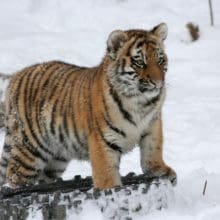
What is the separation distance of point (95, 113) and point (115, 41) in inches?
17.9

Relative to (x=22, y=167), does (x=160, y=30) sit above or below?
above

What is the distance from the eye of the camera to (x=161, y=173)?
15.7ft

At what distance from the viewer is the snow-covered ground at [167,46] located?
684 centimetres

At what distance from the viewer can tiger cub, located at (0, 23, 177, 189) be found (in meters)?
4.53

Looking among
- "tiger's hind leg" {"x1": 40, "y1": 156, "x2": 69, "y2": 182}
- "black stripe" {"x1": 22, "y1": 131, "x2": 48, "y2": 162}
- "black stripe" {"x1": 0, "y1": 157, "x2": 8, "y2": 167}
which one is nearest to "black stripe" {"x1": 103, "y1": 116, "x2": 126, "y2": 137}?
"black stripe" {"x1": 22, "y1": 131, "x2": 48, "y2": 162}

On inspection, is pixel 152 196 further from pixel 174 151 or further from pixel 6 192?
pixel 174 151

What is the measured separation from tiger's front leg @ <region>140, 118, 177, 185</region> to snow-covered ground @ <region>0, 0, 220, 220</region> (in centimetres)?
69

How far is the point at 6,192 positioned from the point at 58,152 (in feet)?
2.16

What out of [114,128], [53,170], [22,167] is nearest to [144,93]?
[114,128]

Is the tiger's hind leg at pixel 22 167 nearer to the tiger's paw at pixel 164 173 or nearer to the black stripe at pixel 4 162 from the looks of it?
the black stripe at pixel 4 162

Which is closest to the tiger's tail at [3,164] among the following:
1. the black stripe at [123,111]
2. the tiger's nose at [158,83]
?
the black stripe at [123,111]

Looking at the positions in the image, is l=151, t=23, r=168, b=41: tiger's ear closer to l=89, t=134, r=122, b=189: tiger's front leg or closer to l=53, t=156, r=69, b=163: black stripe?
l=89, t=134, r=122, b=189: tiger's front leg

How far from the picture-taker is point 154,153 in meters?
4.75

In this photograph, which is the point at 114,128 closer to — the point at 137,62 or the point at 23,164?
the point at 137,62
